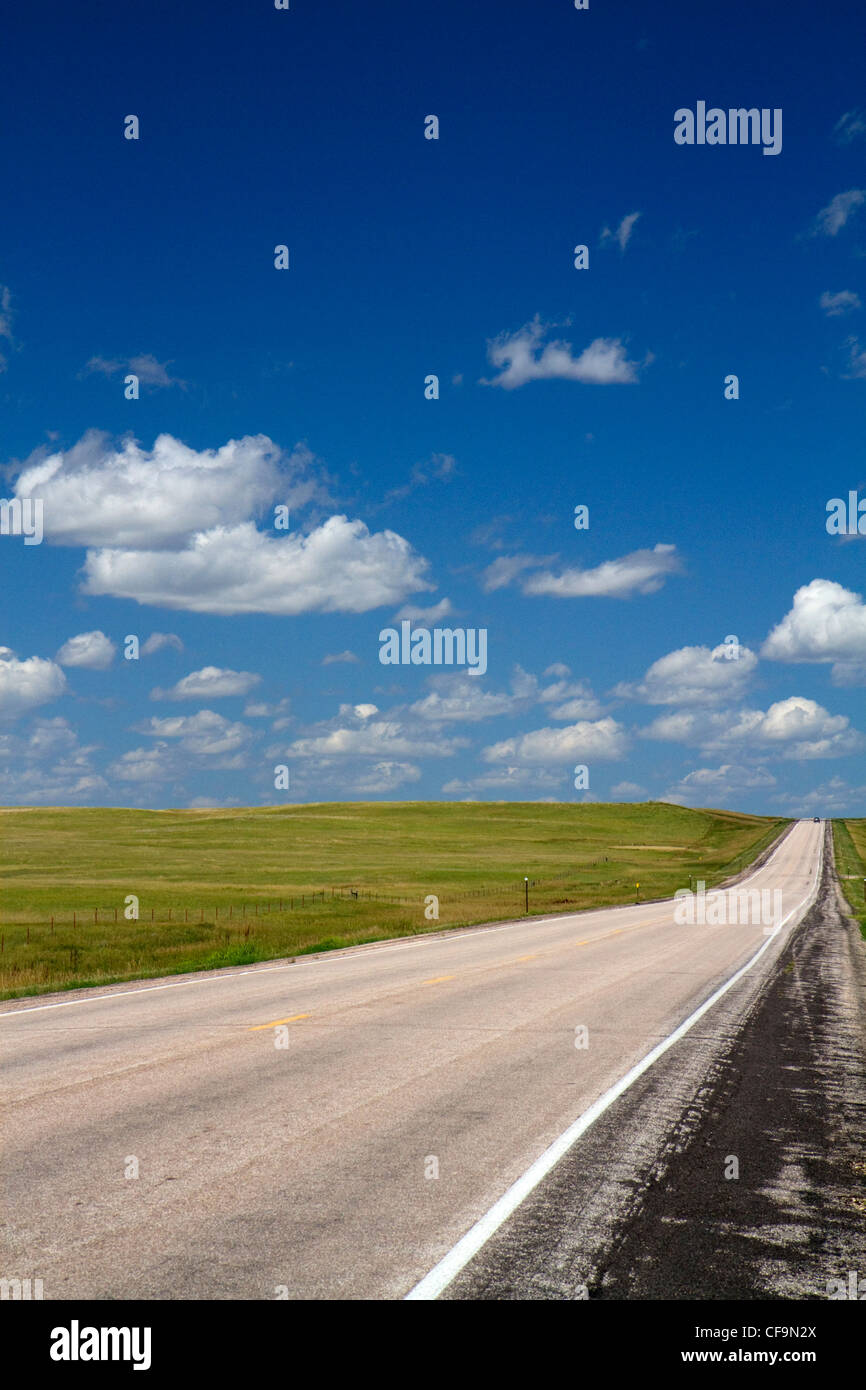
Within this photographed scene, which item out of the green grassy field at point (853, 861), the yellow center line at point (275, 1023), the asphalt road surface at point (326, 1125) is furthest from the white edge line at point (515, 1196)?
the green grassy field at point (853, 861)

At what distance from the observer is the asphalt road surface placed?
19.0 feet

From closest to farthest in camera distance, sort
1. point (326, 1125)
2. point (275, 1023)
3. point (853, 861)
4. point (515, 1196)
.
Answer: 1. point (515, 1196)
2. point (326, 1125)
3. point (275, 1023)
4. point (853, 861)

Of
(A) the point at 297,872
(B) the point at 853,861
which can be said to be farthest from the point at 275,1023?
(B) the point at 853,861

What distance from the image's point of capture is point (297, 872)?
77438 mm

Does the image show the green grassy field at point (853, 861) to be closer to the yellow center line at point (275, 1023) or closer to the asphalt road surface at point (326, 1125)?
the asphalt road surface at point (326, 1125)

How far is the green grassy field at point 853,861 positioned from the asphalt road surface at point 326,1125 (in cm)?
2056

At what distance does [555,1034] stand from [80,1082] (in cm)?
607

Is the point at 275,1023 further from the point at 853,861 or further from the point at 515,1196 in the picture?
the point at 853,861

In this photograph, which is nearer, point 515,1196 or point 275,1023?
point 515,1196

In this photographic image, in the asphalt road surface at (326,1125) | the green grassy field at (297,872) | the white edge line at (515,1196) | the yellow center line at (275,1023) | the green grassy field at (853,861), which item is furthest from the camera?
the green grassy field at (853,861)

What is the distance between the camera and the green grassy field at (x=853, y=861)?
1779 inches

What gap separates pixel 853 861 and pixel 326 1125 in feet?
273
